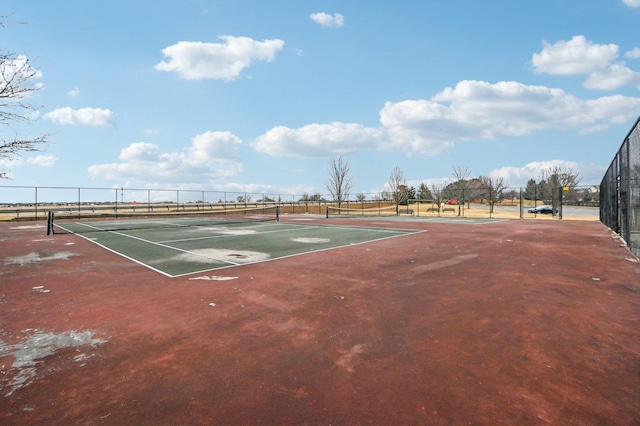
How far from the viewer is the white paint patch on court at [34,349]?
323cm

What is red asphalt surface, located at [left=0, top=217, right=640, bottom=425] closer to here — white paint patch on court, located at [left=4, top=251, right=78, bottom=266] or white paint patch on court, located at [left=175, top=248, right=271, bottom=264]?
white paint patch on court, located at [left=175, top=248, right=271, bottom=264]

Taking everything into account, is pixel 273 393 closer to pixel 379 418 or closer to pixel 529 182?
pixel 379 418

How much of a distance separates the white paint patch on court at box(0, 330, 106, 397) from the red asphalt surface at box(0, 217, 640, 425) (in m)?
0.02

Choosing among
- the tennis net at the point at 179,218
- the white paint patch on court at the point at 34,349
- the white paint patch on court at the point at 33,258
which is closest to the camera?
the white paint patch on court at the point at 34,349

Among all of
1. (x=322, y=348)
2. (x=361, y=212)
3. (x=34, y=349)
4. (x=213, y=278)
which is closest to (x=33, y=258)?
(x=213, y=278)

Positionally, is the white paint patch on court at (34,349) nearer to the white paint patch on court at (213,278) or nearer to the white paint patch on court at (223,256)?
the white paint patch on court at (213,278)

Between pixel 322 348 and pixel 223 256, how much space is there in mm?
6666

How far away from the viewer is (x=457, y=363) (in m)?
3.47

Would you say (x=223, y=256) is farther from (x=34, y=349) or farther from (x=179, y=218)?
(x=179, y=218)

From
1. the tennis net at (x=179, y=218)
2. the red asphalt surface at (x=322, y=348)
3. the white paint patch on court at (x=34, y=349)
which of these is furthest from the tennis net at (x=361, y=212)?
the white paint patch on court at (x=34, y=349)

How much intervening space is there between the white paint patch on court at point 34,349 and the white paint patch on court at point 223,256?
15.7 ft

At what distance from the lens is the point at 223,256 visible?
32.2ft

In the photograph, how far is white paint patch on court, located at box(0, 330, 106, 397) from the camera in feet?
10.6

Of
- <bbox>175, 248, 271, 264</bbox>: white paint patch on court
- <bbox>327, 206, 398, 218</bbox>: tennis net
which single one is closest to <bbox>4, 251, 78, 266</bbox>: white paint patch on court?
<bbox>175, 248, 271, 264</bbox>: white paint patch on court
